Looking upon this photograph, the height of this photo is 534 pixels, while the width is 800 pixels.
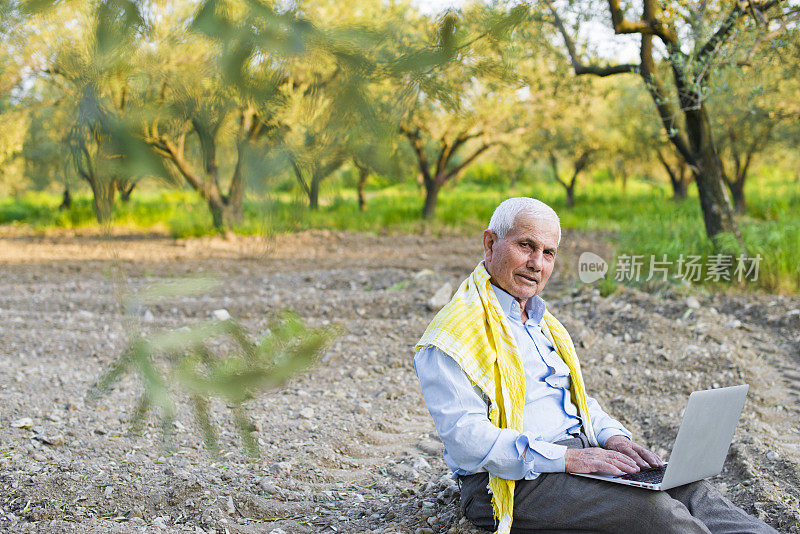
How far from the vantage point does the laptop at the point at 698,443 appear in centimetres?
200

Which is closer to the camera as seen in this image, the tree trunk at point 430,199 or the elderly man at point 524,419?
the elderly man at point 524,419

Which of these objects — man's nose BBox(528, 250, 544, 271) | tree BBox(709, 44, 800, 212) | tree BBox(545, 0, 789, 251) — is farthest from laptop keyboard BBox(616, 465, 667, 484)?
tree BBox(709, 44, 800, 212)

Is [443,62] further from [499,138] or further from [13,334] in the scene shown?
[499,138]

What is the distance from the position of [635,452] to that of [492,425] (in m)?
0.50

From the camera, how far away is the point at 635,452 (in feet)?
7.35

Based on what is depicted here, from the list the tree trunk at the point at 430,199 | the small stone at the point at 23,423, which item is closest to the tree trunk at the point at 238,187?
the small stone at the point at 23,423

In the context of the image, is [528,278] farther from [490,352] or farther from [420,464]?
[420,464]

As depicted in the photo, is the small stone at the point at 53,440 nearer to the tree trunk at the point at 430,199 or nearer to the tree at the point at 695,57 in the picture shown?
the tree at the point at 695,57

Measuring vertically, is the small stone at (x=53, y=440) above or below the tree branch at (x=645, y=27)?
below

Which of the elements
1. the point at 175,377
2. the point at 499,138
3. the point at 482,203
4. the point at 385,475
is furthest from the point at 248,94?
the point at 482,203

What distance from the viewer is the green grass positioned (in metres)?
0.99

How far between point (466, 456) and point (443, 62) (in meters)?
1.37

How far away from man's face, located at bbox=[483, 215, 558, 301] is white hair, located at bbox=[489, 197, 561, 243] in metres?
0.01

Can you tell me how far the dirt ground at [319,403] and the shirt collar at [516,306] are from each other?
23.4 inches
